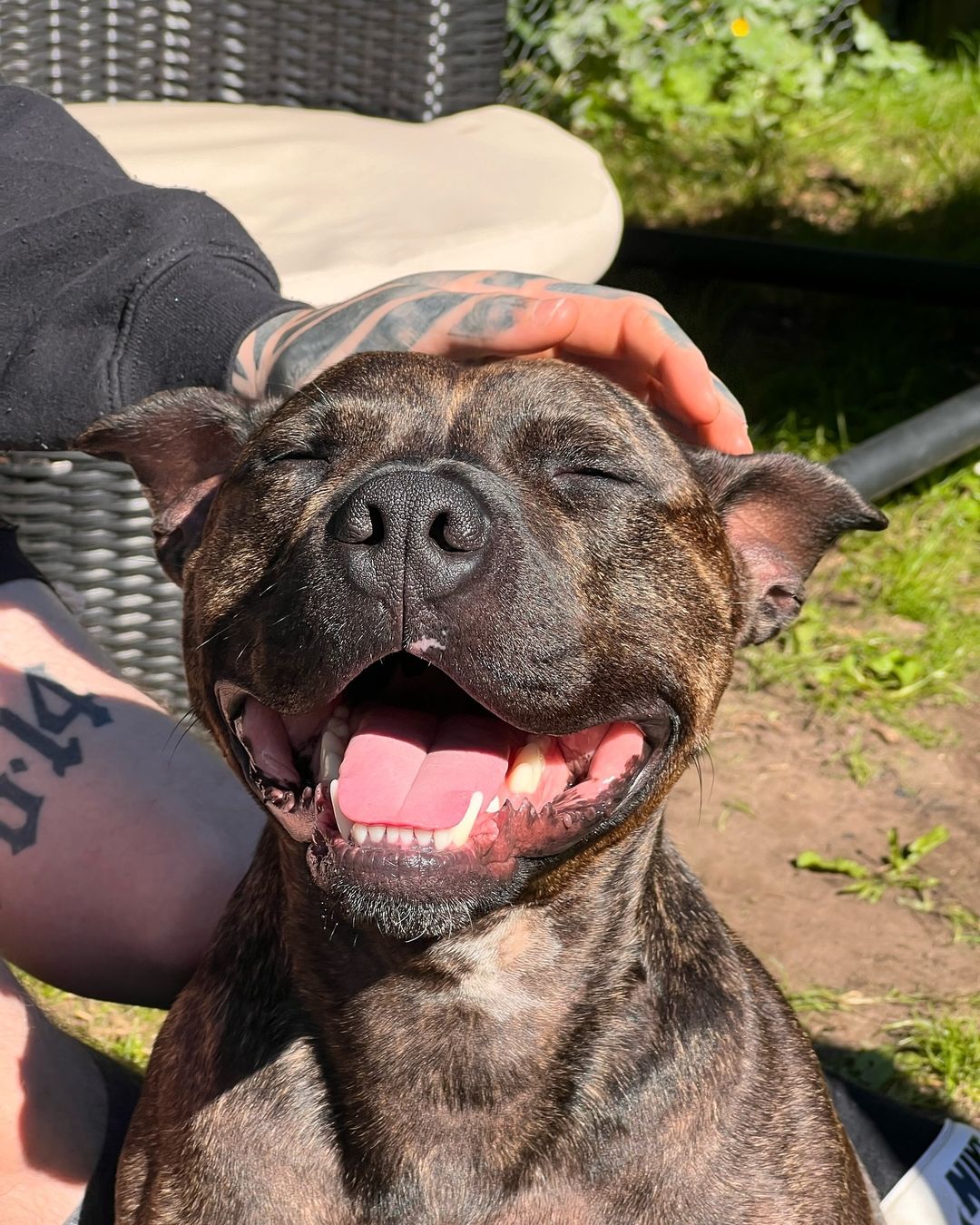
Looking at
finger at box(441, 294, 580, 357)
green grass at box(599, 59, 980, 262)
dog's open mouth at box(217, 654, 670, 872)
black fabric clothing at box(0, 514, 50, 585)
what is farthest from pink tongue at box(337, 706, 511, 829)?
green grass at box(599, 59, 980, 262)

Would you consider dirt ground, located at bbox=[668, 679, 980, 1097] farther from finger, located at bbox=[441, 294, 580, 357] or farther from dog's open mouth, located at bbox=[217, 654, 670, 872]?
dog's open mouth, located at bbox=[217, 654, 670, 872]

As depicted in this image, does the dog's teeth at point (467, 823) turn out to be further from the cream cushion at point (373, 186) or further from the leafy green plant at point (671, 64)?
the leafy green plant at point (671, 64)

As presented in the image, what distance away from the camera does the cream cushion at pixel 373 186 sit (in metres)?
4.09

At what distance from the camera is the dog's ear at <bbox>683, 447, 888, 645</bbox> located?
2758 mm

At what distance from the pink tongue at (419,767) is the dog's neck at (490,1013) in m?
0.26

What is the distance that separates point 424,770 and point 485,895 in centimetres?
20

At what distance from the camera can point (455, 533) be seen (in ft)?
6.83

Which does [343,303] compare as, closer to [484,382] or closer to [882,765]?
[484,382]

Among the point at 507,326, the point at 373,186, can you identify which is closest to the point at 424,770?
the point at 507,326

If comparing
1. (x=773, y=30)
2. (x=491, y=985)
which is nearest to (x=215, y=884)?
(x=491, y=985)

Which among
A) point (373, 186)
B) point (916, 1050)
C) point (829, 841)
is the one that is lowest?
point (829, 841)

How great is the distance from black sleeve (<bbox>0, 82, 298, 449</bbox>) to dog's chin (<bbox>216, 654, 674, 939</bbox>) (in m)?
1.16

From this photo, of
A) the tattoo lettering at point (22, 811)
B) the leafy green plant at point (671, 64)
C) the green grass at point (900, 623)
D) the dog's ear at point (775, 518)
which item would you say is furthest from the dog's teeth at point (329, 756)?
the leafy green plant at point (671, 64)

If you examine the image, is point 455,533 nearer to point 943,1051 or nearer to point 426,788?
point 426,788
